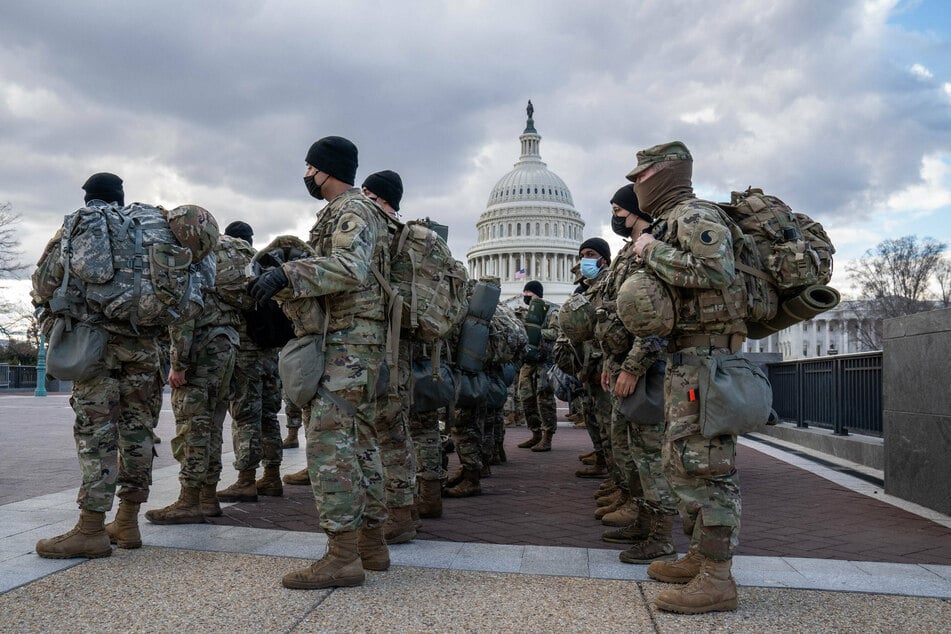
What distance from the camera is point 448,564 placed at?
4125 millimetres

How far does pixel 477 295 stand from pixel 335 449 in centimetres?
249

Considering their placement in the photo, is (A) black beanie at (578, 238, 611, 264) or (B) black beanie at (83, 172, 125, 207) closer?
(B) black beanie at (83, 172, 125, 207)

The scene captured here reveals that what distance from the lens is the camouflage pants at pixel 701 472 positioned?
3.51m

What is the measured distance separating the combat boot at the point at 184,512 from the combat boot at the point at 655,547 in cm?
279

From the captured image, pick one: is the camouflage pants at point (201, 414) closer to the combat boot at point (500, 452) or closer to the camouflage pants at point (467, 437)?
the camouflage pants at point (467, 437)

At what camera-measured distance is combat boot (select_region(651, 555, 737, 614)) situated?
3348mm

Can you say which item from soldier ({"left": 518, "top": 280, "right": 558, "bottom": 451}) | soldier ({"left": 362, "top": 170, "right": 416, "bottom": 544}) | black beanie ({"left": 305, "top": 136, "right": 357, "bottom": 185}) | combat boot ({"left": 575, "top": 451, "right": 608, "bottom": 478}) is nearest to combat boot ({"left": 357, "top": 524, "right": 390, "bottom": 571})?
soldier ({"left": 362, "top": 170, "right": 416, "bottom": 544})

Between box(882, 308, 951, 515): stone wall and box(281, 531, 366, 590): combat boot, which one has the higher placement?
box(882, 308, 951, 515): stone wall

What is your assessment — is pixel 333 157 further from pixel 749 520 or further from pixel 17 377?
pixel 17 377

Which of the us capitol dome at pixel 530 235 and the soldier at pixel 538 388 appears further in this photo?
the us capitol dome at pixel 530 235

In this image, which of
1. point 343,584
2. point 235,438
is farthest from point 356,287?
point 235,438

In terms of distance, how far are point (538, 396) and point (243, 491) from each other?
5.28 meters

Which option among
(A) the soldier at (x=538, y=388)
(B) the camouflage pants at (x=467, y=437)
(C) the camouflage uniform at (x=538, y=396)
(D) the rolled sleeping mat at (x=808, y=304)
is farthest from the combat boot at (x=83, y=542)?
(C) the camouflage uniform at (x=538, y=396)

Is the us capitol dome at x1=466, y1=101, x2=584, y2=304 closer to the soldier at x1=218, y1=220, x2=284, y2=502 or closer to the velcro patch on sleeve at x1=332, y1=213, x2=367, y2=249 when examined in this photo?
the soldier at x1=218, y1=220, x2=284, y2=502
